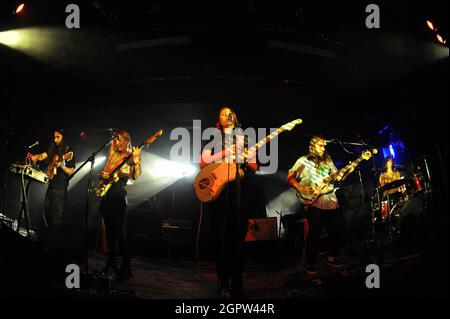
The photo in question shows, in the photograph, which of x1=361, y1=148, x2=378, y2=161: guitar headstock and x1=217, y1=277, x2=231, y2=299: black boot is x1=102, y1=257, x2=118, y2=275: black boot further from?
x1=361, y1=148, x2=378, y2=161: guitar headstock

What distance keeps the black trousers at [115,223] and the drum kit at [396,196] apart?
170 centimetres

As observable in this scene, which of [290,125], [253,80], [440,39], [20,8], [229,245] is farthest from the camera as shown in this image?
[20,8]

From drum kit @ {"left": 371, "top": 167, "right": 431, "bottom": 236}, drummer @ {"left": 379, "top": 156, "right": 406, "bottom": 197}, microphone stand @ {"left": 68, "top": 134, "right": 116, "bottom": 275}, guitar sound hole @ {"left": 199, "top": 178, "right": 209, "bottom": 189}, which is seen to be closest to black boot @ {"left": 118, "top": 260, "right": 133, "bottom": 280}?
microphone stand @ {"left": 68, "top": 134, "right": 116, "bottom": 275}

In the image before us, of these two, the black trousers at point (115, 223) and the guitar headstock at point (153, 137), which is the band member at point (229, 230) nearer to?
the guitar headstock at point (153, 137)

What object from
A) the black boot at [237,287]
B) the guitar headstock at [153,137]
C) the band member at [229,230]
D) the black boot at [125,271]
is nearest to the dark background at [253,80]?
the guitar headstock at [153,137]

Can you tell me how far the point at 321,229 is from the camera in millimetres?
1661

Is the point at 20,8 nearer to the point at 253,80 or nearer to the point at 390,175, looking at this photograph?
the point at 253,80

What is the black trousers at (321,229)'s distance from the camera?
1642mm

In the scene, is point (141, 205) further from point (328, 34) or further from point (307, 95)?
point (328, 34)

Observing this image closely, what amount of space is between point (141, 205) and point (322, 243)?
4.12ft

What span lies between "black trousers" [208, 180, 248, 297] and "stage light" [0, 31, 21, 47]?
2288mm

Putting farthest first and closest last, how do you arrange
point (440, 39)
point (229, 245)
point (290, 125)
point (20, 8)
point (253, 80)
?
point (20, 8)
point (440, 39)
point (253, 80)
point (290, 125)
point (229, 245)

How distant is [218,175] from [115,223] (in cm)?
77

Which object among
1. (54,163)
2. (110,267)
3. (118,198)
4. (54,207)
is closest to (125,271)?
(110,267)
